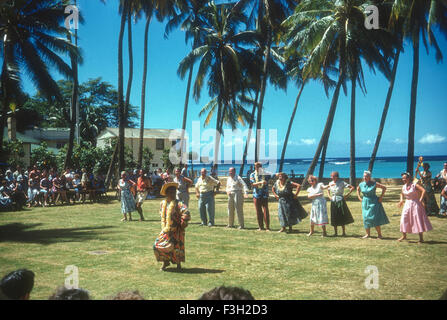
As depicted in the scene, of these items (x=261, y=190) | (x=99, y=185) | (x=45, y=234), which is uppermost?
(x=261, y=190)

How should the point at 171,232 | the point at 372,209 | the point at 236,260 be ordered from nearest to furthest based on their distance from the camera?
the point at 171,232
the point at 236,260
the point at 372,209

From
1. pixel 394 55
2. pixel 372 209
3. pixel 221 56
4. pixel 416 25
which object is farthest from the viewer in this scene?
pixel 221 56

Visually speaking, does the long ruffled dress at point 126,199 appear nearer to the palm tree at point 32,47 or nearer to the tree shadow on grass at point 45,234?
the tree shadow on grass at point 45,234

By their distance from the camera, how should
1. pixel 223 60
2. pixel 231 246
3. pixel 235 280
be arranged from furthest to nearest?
pixel 223 60, pixel 231 246, pixel 235 280

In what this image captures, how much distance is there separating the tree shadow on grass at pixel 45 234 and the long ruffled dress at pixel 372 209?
751 centimetres

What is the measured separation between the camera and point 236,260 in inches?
314

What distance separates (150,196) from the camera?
2392 cm

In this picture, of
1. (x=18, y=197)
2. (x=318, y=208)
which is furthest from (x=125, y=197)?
(x=18, y=197)

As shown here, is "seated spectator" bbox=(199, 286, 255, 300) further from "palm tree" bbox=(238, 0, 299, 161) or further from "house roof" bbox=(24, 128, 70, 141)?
"house roof" bbox=(24, 128, 70, 141)

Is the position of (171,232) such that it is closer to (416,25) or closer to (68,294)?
(68,294)

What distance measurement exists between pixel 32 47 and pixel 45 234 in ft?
37.0
